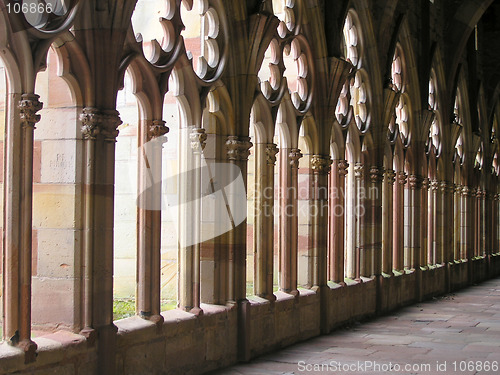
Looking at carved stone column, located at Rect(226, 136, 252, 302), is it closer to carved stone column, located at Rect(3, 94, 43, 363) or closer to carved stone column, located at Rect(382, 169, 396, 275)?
carved stone column, located at Rect(3, 94, 43, 363)

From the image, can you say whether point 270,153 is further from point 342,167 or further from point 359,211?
point 359,211

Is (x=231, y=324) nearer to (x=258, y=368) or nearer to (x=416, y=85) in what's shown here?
(x=258, y=368)

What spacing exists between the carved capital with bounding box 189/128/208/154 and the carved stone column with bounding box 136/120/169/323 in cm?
51

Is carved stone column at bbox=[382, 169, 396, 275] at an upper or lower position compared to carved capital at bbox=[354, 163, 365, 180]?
lower

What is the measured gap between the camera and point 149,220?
16.6 ft

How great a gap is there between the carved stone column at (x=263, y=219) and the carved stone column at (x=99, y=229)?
2.25m

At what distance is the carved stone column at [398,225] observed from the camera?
1062 cm

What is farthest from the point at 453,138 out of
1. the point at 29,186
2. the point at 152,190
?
the point at 29,186

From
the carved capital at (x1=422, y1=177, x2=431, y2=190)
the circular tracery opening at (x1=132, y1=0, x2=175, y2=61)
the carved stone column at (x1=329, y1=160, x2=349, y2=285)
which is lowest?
the carved stone column at (x1=329, y1=160, x2=349, y2=285)

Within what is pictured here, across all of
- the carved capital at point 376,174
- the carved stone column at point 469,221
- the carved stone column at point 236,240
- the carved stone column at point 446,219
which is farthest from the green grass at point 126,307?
the carved stone column at point 469,221

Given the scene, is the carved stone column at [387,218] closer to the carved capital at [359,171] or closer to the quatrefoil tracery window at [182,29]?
the carved capital at [359,171]

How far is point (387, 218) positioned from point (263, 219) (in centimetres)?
399

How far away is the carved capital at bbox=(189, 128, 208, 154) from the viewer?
5605 mm

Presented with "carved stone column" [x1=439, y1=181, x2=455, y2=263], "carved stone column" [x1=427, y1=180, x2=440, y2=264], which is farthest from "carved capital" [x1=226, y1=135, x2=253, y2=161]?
"carved stone column" [x1=439, y1=181, x2=455, y2=263]
